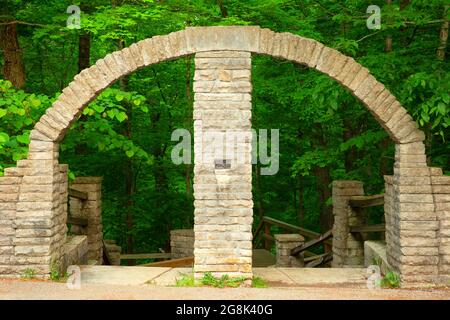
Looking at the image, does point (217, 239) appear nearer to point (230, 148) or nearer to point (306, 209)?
point (230, 148)

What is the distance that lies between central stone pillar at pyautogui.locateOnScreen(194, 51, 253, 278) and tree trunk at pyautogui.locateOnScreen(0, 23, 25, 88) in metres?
5.50

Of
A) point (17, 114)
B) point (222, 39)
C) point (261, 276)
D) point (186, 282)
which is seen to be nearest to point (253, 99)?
point (17, 114)

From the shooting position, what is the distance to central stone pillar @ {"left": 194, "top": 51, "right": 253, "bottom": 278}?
7.30 metres

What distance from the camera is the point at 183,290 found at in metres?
6.86

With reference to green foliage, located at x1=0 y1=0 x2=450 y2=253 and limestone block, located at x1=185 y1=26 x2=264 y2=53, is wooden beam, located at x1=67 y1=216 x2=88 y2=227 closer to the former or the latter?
green foliage, located at x1=0 y1=0 x2=450 y2=253

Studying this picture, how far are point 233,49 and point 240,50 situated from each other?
0.30 feet

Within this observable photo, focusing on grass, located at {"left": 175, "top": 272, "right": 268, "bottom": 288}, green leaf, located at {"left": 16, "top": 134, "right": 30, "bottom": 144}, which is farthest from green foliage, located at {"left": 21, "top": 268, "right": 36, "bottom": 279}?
green leaf, located at {"left": 16, "top": 134, "right": 30, "bottom": 144}

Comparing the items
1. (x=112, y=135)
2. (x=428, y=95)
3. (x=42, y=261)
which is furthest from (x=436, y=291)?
(x=112, y=135)

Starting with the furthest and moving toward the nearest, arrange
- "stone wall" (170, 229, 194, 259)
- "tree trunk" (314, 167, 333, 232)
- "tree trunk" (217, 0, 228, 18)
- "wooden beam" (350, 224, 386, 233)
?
1. "tree trunk" (314, 167, 333, 232)
2. "stone wall" (170, 229, 194, 259)
3. "tree trunk" (217, 0, 228, 18)
4. "wooden beam" (350, 224, 386, 233)

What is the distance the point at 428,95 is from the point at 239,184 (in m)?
2.90

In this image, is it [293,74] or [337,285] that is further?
[293,74]

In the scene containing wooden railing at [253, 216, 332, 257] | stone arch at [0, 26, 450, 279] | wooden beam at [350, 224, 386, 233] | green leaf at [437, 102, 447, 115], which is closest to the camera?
green leaf at [437, 102, 447, 115]

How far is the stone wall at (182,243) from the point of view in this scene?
43.5 feet

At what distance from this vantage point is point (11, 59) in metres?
11.3
